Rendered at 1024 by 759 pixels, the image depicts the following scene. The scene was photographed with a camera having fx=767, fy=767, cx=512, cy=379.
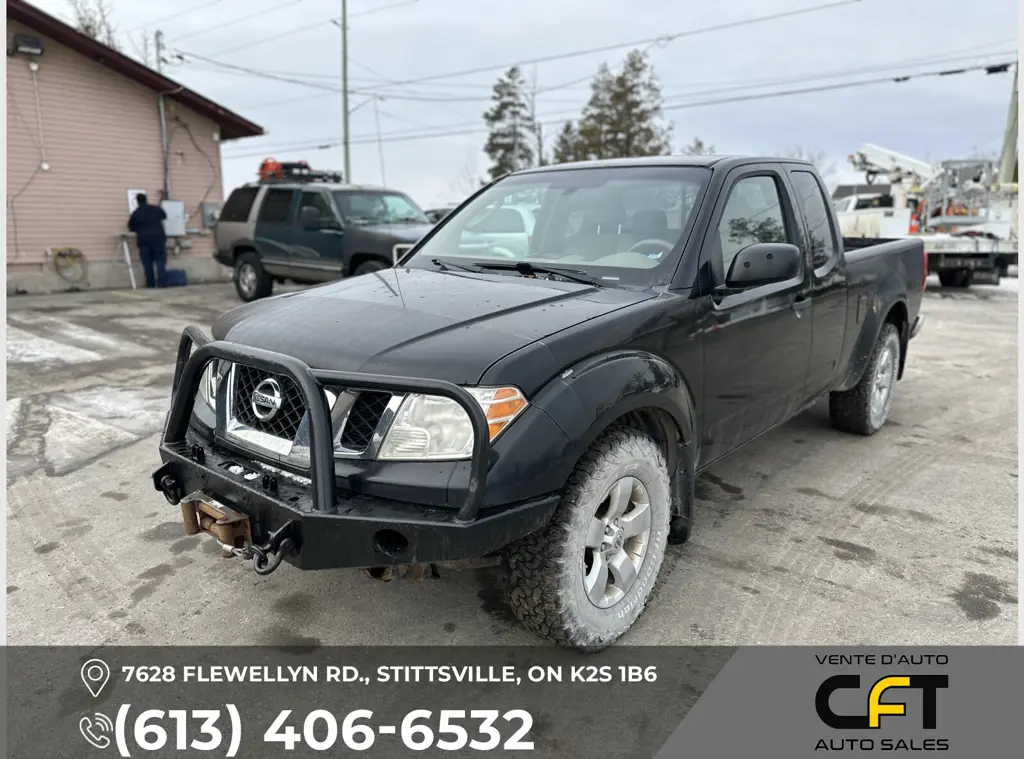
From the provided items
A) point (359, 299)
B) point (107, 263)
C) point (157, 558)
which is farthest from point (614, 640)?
point (107, 263)

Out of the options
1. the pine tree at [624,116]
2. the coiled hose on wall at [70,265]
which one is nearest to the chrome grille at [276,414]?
the coiled hose on wall at [70,265]

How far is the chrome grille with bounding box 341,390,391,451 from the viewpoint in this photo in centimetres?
241

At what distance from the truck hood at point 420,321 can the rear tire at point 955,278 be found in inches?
586

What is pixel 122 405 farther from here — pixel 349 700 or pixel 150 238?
pixel 150 238

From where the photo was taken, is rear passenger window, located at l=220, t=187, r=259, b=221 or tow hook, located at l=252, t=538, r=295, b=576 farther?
rear passenger window, located at l=220, t=187, r=259, b=221

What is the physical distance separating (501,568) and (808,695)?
1.15m

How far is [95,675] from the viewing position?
2.69 metres

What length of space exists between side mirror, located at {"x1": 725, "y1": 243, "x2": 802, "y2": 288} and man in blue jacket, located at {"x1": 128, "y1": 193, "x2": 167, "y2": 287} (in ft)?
44.2

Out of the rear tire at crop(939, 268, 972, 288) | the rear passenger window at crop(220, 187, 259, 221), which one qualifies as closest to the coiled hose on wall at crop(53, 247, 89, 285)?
the rear passenger window at crop(220, 187, 259, 221)

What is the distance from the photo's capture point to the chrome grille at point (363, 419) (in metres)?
2.41

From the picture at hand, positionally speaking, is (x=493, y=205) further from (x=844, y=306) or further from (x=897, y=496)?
(x=897, y=496)

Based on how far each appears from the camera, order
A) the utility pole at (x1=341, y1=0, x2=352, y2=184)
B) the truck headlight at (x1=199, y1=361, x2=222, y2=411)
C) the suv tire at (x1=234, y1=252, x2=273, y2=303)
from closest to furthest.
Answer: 1. the truck headlight at (x1=199, y1=361, x2=222, y2=411)
2. the suv tire at (x1=234, y1=252, x2=273, y2=303)
3. the utility pole at (x1=341, y1=0, x2=352, y2=184)

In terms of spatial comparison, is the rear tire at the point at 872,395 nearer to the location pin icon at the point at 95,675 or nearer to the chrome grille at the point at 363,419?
the chrome grille at the point at 363,419

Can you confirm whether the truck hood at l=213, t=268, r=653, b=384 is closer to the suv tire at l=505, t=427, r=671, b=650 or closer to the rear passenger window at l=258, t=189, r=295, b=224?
the suv tire at l=505, t=427, r=671, b=650
